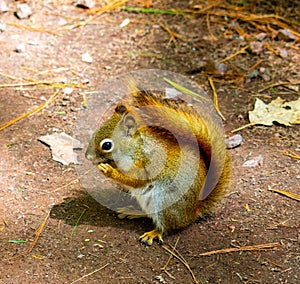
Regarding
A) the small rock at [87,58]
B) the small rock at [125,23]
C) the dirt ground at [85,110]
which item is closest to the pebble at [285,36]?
the dirt ground at [85,110]

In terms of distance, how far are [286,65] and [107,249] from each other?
183cm

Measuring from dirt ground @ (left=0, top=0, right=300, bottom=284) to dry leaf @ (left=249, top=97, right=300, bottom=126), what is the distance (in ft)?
0.15

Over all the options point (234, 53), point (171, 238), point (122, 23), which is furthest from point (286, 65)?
point (171, 238)

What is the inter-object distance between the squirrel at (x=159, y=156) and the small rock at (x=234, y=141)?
52cm

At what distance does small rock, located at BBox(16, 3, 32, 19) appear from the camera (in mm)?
3635

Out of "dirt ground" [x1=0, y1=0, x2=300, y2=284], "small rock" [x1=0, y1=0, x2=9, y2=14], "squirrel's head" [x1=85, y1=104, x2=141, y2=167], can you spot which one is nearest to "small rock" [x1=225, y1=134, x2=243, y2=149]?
"dirt ground" [x1=0, y1=0, x2=300, y2=284]

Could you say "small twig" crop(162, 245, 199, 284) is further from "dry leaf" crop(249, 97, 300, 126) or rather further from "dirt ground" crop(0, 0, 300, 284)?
"dry leaf" crop(249, 97, 300, 126)

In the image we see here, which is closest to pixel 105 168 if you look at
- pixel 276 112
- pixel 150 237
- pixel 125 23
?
pixel 150 237

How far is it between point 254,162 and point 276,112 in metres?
0.46

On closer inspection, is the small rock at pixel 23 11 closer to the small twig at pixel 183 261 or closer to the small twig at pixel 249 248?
Result: the small twig at pixel 183 261

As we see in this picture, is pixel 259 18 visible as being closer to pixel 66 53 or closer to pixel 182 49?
pixel 182 49

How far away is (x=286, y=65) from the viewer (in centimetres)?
338

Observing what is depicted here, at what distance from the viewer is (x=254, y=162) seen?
8.77ft

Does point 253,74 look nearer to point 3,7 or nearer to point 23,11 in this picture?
point 23,11
